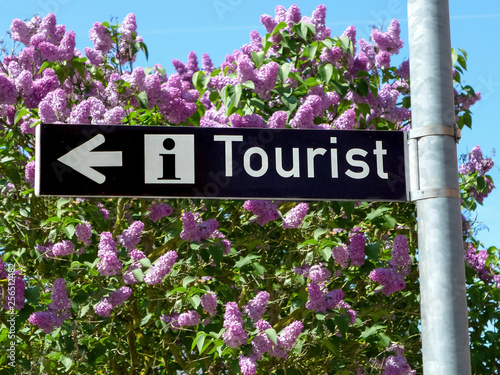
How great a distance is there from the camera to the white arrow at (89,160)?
2.06 metres

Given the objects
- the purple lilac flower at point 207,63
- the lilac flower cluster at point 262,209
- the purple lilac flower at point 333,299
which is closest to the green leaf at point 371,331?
the purple lilac flower at point 333,299

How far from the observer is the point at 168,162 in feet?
6.88

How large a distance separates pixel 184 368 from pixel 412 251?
171 centimetres

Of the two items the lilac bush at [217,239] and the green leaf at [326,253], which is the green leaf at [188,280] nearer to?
the lilac bush at [217,239]

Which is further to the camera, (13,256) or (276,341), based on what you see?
(13,256)

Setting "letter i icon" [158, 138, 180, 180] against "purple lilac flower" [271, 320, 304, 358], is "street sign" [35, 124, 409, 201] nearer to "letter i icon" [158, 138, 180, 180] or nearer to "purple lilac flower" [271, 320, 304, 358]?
"letter i icon" [158, 138, 180, 180]

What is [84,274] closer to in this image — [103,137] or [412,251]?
[412,251]

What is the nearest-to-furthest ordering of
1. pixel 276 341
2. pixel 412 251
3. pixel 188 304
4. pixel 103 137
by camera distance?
pixel 103 137 → pixel 276 341 → pixel 188 304 → pixel 412 251

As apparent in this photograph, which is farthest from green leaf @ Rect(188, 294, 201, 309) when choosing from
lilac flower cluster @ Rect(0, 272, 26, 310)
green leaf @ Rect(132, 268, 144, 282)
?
lilac flower cluster @ Rect(0, 272, 26, 310)

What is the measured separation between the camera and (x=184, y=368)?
4.87m

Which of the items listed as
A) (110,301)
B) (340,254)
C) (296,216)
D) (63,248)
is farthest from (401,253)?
(63,248)

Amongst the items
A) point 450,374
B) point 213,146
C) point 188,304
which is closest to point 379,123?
point 188,304

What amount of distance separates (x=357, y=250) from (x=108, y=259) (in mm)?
1424

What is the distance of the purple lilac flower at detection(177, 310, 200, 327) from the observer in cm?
421
